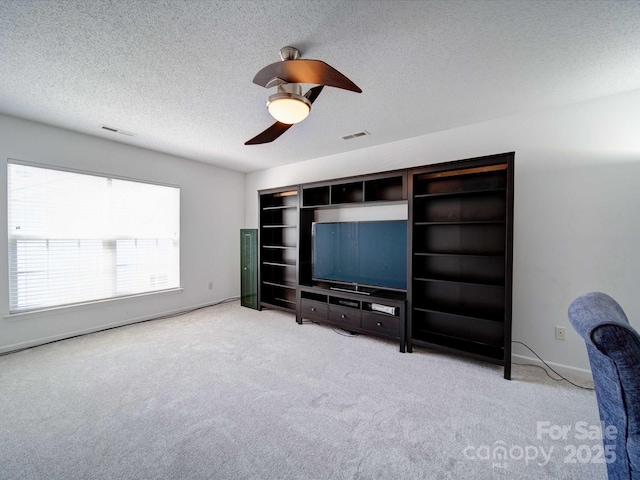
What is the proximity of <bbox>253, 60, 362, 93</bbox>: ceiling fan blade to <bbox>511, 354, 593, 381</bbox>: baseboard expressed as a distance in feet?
9.56

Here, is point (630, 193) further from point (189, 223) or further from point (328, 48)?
point (189, 223)

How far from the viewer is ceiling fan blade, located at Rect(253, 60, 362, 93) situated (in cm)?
138

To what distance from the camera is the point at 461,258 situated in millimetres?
2832

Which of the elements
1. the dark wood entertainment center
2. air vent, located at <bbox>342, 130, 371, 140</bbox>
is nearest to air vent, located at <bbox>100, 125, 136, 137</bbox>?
the dark wood entertainment center

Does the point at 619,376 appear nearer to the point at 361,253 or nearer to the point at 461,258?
the point at 461,258

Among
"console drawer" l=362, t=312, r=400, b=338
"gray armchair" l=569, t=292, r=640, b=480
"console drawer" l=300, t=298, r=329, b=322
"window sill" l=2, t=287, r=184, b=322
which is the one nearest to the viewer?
"gray armchair" l=569, t=292, r=640, b=480

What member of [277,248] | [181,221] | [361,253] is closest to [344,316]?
[361,253]

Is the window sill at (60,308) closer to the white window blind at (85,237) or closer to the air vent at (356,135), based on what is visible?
the white window blind at (85,237)

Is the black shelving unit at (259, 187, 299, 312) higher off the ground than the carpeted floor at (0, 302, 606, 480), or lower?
higher

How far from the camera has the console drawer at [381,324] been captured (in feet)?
9.55

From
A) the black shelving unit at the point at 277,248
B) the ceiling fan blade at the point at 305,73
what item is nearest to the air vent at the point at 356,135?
the black shelving unit at the point at 277,248

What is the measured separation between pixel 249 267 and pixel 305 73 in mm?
3643

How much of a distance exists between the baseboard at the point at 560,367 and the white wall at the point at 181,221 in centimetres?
442

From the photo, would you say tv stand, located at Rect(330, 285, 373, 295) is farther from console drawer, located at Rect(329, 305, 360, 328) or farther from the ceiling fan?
the ceiling fan
